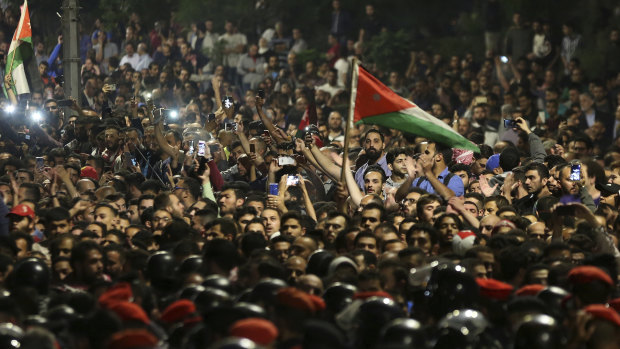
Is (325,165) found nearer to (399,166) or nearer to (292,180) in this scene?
(399,166)

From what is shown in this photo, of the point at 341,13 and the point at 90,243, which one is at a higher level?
the point at 341,13

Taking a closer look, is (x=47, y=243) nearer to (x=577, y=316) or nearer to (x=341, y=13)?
(x=577, y=316)

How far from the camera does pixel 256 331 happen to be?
21.4 ft

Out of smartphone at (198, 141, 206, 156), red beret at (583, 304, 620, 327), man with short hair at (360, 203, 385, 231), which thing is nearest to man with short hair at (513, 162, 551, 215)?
man with short hair at (360, 203, 385, 231)

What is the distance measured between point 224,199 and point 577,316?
6807 millimetres

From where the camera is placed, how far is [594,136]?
18.2m

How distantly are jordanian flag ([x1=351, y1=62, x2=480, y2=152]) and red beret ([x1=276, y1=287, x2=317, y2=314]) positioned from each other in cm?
570

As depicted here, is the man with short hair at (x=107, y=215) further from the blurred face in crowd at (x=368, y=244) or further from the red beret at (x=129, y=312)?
the red beret at (x=129, y=312)

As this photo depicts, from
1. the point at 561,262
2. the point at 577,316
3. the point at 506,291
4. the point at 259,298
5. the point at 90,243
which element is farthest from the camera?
the point at 90,243

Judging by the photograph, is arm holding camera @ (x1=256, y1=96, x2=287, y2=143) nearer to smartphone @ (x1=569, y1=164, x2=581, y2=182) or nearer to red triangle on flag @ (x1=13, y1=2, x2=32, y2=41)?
red triangle on flag @ (x1=13, y1=2, x2=32, y2=41)

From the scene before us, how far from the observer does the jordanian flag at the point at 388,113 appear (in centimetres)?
1294

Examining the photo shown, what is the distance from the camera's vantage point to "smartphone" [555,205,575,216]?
10281 mm

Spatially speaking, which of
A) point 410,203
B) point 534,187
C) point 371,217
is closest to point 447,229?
point 371,217

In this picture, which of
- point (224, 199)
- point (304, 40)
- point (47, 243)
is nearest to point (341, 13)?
point (304, 40)
